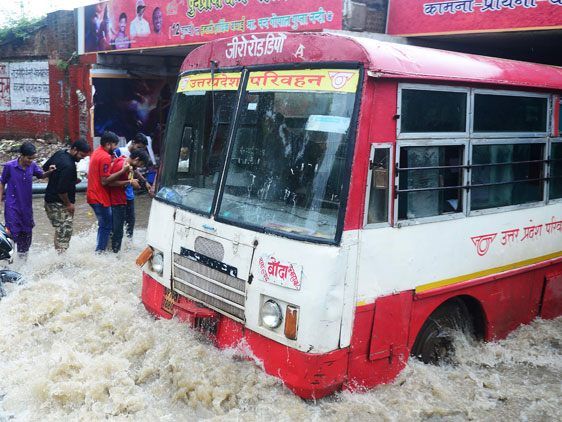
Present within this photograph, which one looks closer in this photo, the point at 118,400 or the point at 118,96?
the point at 118,400

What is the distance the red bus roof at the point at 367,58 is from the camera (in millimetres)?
3797

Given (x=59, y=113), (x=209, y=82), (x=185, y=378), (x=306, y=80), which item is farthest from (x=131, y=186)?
(x=59, y=113)

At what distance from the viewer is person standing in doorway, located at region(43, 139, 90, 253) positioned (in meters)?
7.27

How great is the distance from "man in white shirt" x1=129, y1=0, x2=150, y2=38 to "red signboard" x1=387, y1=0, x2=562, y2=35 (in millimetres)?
6626

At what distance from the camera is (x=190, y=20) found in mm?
11969

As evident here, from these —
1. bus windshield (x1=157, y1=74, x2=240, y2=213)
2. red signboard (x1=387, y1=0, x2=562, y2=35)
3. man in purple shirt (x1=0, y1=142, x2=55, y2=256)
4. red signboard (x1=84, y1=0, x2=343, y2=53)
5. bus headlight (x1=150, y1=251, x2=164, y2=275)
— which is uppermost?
red signboard (x1=84, y1=0, x2=343, y2=53)

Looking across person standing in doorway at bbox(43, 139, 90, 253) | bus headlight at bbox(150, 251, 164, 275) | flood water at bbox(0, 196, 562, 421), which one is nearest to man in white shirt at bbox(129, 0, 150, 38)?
person standing in doorway at bbox(43, 139, 90, 253)

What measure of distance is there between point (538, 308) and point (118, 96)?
517 inches

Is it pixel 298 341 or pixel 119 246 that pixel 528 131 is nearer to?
pixel 298 341

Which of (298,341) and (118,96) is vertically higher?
(118,96)

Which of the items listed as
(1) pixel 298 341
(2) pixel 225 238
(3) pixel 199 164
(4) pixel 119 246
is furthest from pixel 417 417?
(4) pixel 119 246

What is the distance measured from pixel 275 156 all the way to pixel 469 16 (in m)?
5.41

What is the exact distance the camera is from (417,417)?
Answer: 4.13 m

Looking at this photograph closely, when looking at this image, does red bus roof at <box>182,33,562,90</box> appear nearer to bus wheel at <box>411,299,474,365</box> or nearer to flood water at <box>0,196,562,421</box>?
bus wheel at <box>411,299,474,365</box>
